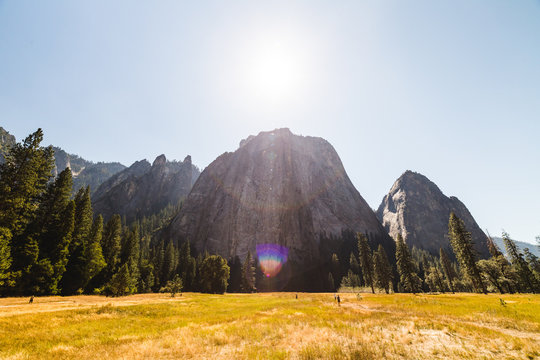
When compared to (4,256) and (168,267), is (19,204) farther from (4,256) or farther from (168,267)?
(168,267)

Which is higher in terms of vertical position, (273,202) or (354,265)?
(273,202)

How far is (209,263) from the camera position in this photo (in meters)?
70.3

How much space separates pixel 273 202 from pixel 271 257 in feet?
117

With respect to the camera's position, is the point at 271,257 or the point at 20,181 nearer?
the point at 20,181

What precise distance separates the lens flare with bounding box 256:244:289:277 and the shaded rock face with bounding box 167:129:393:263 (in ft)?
10.3

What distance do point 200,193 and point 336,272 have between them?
10023 centimetres

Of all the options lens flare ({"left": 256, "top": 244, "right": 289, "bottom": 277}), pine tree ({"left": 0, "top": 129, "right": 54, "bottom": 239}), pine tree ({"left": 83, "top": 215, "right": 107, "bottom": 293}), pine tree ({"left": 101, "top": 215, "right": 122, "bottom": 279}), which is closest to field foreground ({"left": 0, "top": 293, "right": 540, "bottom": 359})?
pine tree ({"left": 0, "top": 129, "right": 54, "bottom": 239})

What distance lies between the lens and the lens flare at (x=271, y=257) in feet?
398

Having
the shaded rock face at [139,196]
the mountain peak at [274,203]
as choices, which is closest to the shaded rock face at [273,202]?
the mountain peak at [274,203]

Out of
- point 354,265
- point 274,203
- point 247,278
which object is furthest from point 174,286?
point 274,203

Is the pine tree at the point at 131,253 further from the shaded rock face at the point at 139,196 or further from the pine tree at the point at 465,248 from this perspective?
the shaded rock face at the point at 139,196

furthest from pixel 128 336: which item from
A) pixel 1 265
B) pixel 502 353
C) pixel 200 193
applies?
pixel 200 193

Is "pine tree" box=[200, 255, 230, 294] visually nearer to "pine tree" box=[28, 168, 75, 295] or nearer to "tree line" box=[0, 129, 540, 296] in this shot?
→ "tree line" box=[0, 129, 540, 296]

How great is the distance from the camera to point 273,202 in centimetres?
14475
